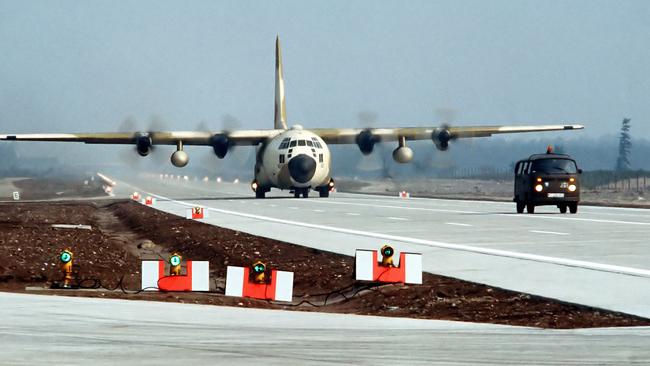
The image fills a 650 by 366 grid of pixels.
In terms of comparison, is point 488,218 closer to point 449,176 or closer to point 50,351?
point 50,351

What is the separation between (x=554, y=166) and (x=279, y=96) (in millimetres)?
38929

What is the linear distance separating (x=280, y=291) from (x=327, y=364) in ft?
28.8

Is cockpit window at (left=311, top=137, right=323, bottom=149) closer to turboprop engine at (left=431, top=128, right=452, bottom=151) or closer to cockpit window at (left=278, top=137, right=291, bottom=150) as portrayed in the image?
cockpit window at (left=278, top=137, right=291, bottom=150)

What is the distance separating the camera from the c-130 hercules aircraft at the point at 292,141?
56.6 metres

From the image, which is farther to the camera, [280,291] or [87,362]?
[280,291]

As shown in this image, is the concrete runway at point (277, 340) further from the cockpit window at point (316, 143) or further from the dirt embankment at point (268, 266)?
the cockpit window at point (316, 143)

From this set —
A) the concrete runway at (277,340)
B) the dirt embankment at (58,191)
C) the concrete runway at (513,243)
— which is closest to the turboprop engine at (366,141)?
the concrete runway at (513,243)

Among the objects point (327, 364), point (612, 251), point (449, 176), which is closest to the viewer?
point (327, 364)

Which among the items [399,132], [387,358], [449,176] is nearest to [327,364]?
[387,358]

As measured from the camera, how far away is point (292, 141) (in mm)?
56562

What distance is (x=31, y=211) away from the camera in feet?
165

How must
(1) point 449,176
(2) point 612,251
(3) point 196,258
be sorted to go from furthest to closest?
(1) point 449,176 → (3) point 196,258 → (2) point 612,251

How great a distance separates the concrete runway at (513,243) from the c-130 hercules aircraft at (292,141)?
1607cm

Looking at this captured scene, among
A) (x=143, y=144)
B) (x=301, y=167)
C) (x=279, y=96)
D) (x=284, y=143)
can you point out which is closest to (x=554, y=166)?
(x=301, y=167)
